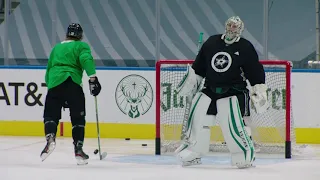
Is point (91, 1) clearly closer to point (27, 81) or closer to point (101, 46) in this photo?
point (101, 46)

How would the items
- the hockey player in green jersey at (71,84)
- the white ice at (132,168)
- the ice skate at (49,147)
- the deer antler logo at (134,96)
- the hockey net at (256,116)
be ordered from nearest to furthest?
the white ice at (132,168) < the ice skate at (49,147) < the hockey player in green jersey at (71,84) < the hockey net at (256,116) < the deer antler logo at (134,96)

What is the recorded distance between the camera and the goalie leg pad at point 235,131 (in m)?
A: 5.14

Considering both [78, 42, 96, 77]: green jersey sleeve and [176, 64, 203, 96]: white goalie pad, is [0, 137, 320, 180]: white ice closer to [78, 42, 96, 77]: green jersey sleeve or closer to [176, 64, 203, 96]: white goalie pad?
[176, 64, 203, 96]: white goalie pad

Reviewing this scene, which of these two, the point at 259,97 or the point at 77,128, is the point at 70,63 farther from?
the point at 259,97

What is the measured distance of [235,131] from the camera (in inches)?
203

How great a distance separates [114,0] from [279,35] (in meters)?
2.39

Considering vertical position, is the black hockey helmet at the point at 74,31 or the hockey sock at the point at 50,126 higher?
the black hockey helmet at the point at 74,31

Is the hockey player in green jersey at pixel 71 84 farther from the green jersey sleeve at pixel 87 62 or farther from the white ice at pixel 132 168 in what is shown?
the white ice at pixel 132 168

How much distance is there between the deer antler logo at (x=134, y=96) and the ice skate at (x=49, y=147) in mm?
2611

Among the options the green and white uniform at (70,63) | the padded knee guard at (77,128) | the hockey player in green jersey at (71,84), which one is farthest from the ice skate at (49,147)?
the green and white uniform at (70,63)

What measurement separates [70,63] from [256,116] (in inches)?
84.6

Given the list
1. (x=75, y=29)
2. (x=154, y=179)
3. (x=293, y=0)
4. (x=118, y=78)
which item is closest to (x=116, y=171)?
(x=154, y=179)

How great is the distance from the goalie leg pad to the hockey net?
3.63 feet

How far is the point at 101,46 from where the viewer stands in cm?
984
